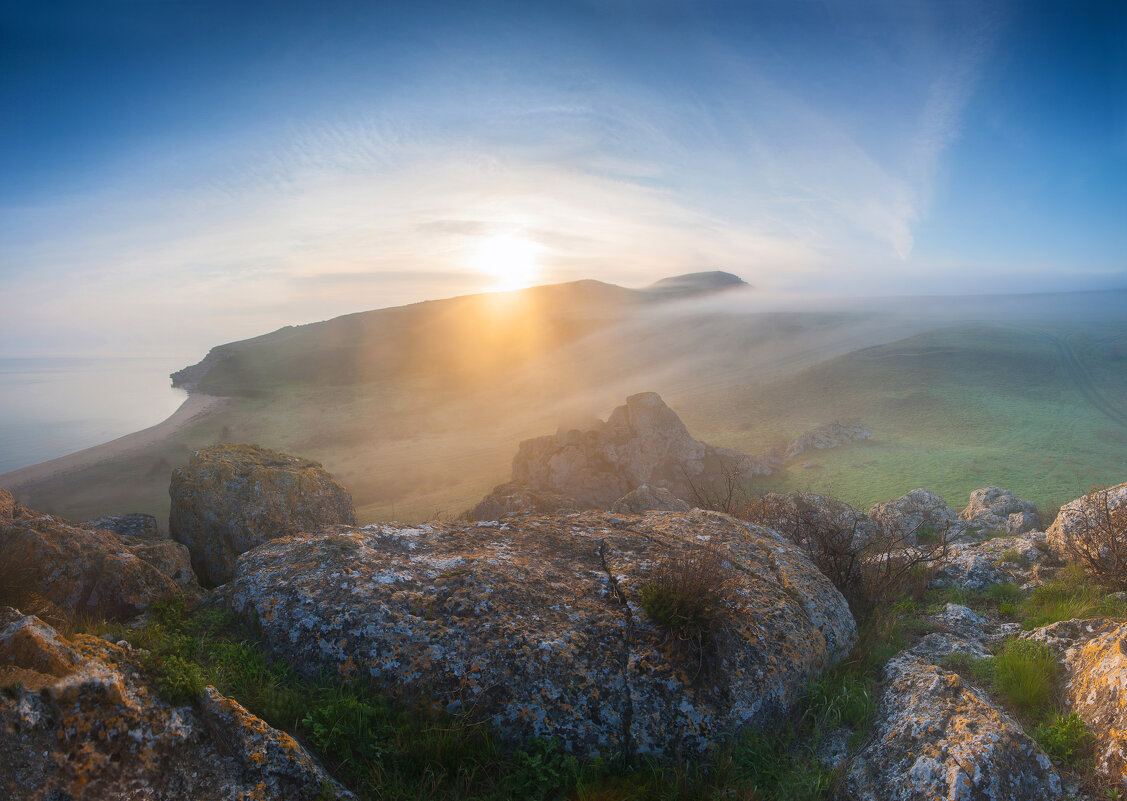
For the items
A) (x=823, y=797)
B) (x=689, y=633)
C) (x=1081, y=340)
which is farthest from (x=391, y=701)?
(x=1081, y=340)

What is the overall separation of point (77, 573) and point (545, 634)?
A: 4.87 m

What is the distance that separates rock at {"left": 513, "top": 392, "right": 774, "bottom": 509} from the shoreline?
80.0 ft

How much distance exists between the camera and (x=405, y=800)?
3600 millimetres

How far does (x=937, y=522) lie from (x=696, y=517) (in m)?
9.90

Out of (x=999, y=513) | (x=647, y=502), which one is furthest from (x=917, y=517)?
(x=647, y=502)

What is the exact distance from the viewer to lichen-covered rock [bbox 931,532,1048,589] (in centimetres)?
763

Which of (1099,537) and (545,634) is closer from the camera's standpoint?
(545,634)

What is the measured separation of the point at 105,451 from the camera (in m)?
36.3

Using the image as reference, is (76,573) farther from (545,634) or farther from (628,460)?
(628,460)

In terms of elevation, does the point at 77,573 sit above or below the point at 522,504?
above

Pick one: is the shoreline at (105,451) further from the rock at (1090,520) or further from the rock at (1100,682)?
the rock at (1090,520)

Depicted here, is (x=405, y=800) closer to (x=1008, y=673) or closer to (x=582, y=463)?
(x=1008, y=673)

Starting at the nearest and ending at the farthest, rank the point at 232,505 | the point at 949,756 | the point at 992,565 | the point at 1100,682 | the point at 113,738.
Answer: the point at 113,738 < the point at 949,756 < the point at 1100,682 < the point at 992,565 < the point at 232,505

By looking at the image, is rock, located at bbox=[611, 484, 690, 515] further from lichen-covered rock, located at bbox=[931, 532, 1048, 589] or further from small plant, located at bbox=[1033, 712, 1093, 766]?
small plant, located at bbox=[1033, 712, 1093, 766]
